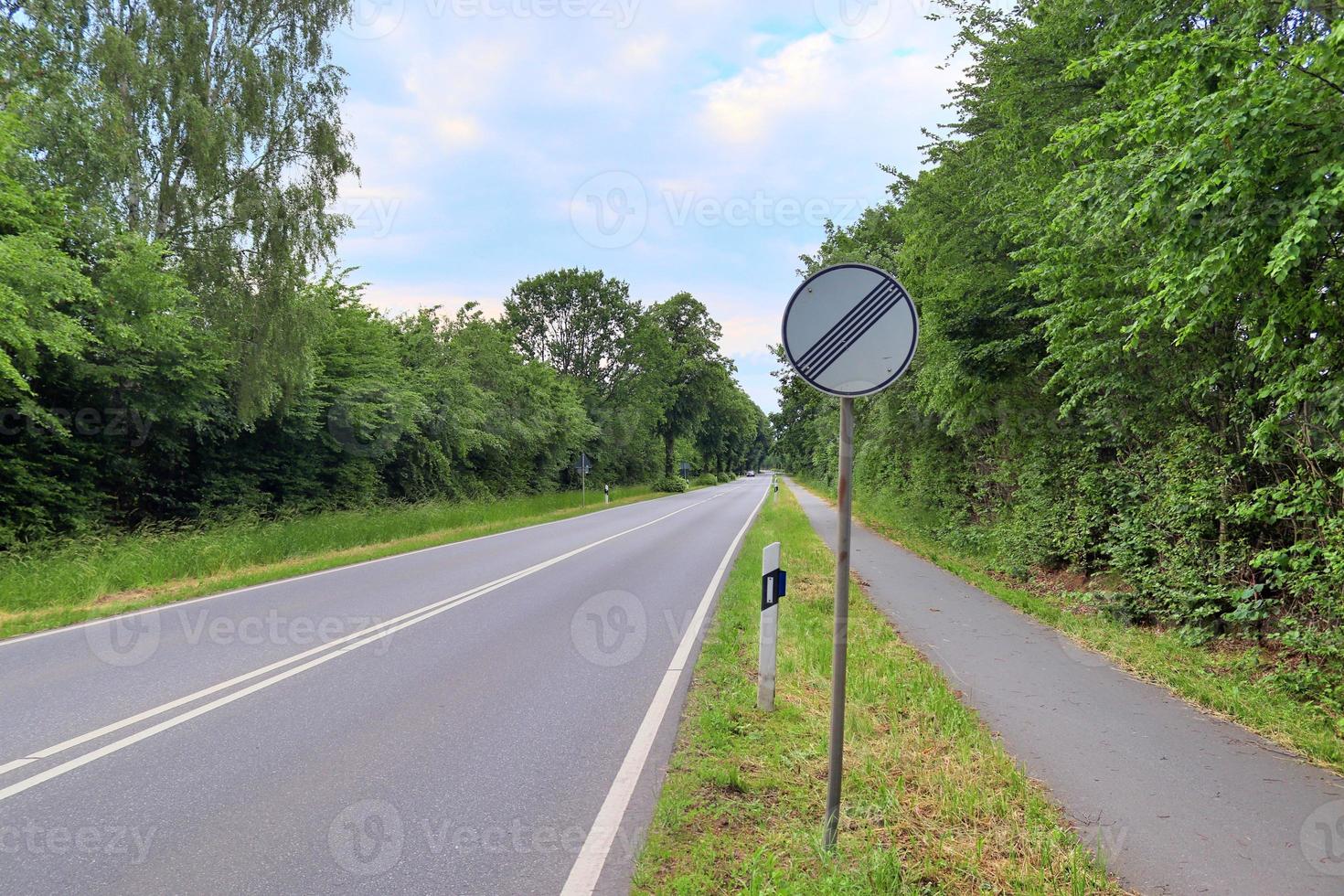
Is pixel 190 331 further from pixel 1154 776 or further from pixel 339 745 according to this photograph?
→ pixel 1154 776

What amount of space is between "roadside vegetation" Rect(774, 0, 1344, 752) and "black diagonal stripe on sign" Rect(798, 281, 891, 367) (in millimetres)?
2275

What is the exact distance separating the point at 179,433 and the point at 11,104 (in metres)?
6.35

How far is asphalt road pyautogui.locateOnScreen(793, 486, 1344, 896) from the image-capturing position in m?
2.99

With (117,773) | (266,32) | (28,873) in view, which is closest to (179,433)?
(266,32)

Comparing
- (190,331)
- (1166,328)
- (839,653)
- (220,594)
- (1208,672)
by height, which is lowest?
(220,594)

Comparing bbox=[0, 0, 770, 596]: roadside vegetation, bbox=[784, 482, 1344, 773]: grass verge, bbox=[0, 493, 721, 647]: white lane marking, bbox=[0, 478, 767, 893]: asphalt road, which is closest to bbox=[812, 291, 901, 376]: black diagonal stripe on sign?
bbox=[0, 478, 767, 893]: asphalt road

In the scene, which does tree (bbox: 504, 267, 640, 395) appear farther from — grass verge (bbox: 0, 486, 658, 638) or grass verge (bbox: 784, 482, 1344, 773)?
grass verge (bbox: 784, 482, 1344, 773)

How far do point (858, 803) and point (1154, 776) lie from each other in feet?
5.96

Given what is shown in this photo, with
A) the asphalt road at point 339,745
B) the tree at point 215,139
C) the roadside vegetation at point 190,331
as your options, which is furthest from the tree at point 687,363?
the asphalt road at point 339,745

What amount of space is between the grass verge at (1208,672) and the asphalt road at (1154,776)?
0.15 m

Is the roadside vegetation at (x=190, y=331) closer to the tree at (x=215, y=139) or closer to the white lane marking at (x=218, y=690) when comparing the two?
the tree at (x=215, y=139)

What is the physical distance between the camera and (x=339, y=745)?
171 inches

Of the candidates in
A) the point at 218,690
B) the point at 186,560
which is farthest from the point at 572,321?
the point at 218,690

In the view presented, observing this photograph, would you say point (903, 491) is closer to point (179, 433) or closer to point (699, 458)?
point (179, 433)
